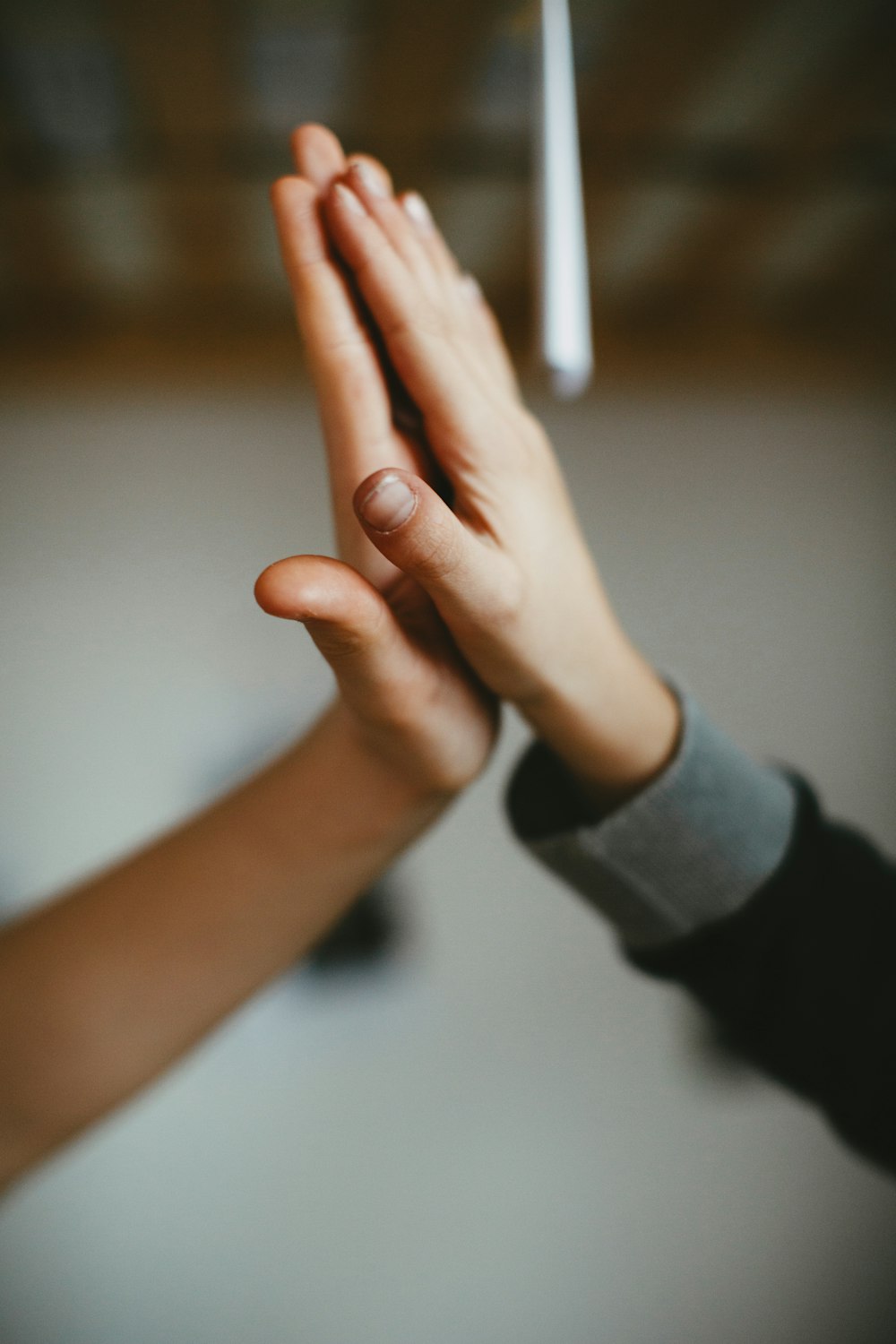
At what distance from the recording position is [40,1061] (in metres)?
0.37

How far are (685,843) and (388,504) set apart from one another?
22 centimetres

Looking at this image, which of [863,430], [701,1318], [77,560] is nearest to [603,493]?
[863,430]

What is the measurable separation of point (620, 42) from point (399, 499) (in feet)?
2.99

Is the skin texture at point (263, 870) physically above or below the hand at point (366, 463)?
below

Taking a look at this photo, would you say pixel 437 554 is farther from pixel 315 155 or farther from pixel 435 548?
pixel 315 155

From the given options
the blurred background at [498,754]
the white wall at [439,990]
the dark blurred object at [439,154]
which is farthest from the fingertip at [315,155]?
the white wall at [439,990]

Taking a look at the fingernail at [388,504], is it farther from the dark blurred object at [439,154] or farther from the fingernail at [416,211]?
the dark blurred object at [439,154]

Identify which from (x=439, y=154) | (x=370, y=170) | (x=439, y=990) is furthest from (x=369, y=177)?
(x=439, y=990)

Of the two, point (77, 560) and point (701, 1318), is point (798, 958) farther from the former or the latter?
point (701, 1318)

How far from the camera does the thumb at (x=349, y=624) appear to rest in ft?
0.84

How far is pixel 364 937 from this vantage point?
5.30 feet

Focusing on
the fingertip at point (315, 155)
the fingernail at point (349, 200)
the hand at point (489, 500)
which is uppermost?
the fingertip at point (315, 155)

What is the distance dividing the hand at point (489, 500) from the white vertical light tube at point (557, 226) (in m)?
0.04

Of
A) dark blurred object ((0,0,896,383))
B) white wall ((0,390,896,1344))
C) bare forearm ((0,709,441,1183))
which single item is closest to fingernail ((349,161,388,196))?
dark blurred object ((0,0,896,383))
